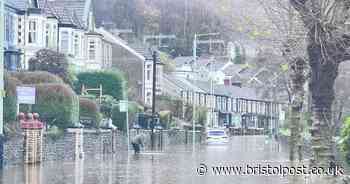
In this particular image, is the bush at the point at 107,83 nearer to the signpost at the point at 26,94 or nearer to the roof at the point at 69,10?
the roof at the point at 69,10

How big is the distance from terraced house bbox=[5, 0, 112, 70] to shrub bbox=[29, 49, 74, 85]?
1.00 metres

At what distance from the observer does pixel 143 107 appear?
69312 mm

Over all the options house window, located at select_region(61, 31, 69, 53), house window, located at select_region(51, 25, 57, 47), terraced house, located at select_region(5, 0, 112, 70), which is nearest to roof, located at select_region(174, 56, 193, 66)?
terraced house, located at select_region(5, 0, 112, 70)

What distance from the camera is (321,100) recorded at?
1623 centimetres

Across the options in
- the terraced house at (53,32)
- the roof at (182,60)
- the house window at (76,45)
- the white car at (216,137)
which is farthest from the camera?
the roof at (182,60)

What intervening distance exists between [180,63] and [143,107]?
48.5 m

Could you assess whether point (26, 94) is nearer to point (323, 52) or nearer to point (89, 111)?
point (89, 111)

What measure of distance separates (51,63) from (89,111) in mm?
6597

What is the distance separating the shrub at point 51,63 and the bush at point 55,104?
12.1 metres

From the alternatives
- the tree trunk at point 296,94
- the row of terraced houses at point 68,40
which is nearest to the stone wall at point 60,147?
the row of terraced houses at point 68,40

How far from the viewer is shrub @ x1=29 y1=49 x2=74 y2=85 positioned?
5191cm

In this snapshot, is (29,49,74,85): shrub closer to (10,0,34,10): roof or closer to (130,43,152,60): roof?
(10,0,34,10): roof

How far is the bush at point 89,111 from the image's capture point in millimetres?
46312

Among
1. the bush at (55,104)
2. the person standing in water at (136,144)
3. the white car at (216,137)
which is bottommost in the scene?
the white car at (216,137)
